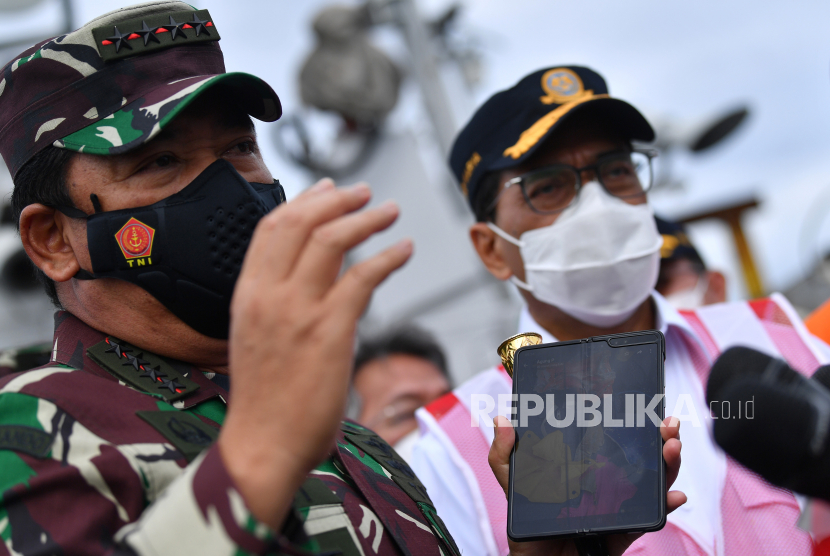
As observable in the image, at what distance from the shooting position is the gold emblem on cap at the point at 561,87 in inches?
104

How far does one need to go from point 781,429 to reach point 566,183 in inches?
66.0

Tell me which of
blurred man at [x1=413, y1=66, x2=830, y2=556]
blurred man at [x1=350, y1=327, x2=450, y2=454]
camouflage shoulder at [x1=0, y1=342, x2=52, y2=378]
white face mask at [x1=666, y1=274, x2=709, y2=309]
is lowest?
blurred man at [x1=350, y1=327, x2=450, y2=454]

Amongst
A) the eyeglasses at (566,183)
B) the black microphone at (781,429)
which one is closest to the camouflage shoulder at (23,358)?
the eyeglasses at (566,183)

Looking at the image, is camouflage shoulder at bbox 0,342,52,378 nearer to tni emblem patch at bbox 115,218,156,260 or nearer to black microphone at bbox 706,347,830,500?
tni emblem patch at bbox 115,218,156,260

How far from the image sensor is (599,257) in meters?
2.49

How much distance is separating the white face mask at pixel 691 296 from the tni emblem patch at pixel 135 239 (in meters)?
3.30

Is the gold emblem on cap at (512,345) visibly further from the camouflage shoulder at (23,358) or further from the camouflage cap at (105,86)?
the camouflage shoulder at (23,358)

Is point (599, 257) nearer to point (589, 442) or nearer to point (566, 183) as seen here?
point (566, 183)

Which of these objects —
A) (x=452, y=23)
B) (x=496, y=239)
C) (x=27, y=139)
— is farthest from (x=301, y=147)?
(x=27, y=139)

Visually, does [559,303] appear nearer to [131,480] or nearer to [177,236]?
[177,236]

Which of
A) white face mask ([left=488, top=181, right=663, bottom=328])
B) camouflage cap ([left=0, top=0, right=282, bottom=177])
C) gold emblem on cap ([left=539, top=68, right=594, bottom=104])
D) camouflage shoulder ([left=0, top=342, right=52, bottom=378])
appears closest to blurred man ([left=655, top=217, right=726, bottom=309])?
gold emblem on cap ([left=539, top=68, right=594, bottom=104])

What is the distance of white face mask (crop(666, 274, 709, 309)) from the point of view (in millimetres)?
4180

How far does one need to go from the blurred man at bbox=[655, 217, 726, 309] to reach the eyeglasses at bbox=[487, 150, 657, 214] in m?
1.61

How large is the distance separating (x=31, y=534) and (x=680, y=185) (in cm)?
1003
